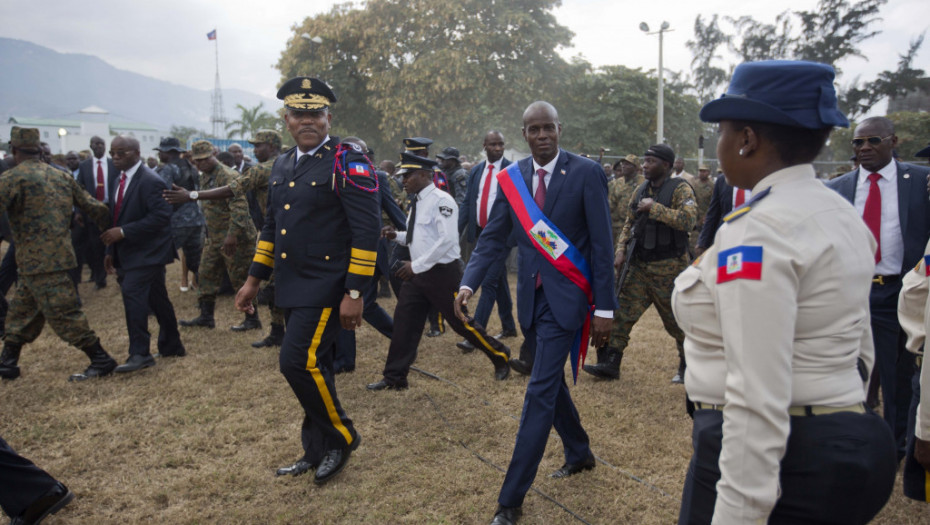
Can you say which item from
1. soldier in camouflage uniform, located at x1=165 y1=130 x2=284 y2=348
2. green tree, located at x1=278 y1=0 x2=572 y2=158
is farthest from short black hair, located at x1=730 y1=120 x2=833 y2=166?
green tree, located at x1=278 y1=0 x2=572 y2=158

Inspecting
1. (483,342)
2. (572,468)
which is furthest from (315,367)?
(483,342)

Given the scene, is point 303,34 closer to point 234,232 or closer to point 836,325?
point 234,232

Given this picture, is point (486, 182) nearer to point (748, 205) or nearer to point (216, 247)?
point (216, 247)

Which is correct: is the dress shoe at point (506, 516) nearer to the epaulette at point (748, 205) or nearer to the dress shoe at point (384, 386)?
the epaulette at point (748, 205)

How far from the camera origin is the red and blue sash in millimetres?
3299

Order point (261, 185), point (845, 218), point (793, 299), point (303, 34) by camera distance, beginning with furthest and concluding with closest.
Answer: point (303, 34)
point (261, 185)
point (845, 218)
point (793, 299)

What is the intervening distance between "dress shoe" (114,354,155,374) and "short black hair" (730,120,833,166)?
5961mm

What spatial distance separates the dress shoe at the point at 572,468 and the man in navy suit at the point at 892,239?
202 centimetres

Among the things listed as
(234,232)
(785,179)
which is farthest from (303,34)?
(785,179)

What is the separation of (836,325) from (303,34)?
32497mm

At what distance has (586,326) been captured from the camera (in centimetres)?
348

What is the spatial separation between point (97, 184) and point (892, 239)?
9821 mm

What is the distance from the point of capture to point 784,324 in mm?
1317

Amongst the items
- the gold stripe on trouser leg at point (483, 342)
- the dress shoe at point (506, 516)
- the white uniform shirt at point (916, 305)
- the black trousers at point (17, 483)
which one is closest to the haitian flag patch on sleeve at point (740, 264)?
the white uniform shirt at point (916, 305)
